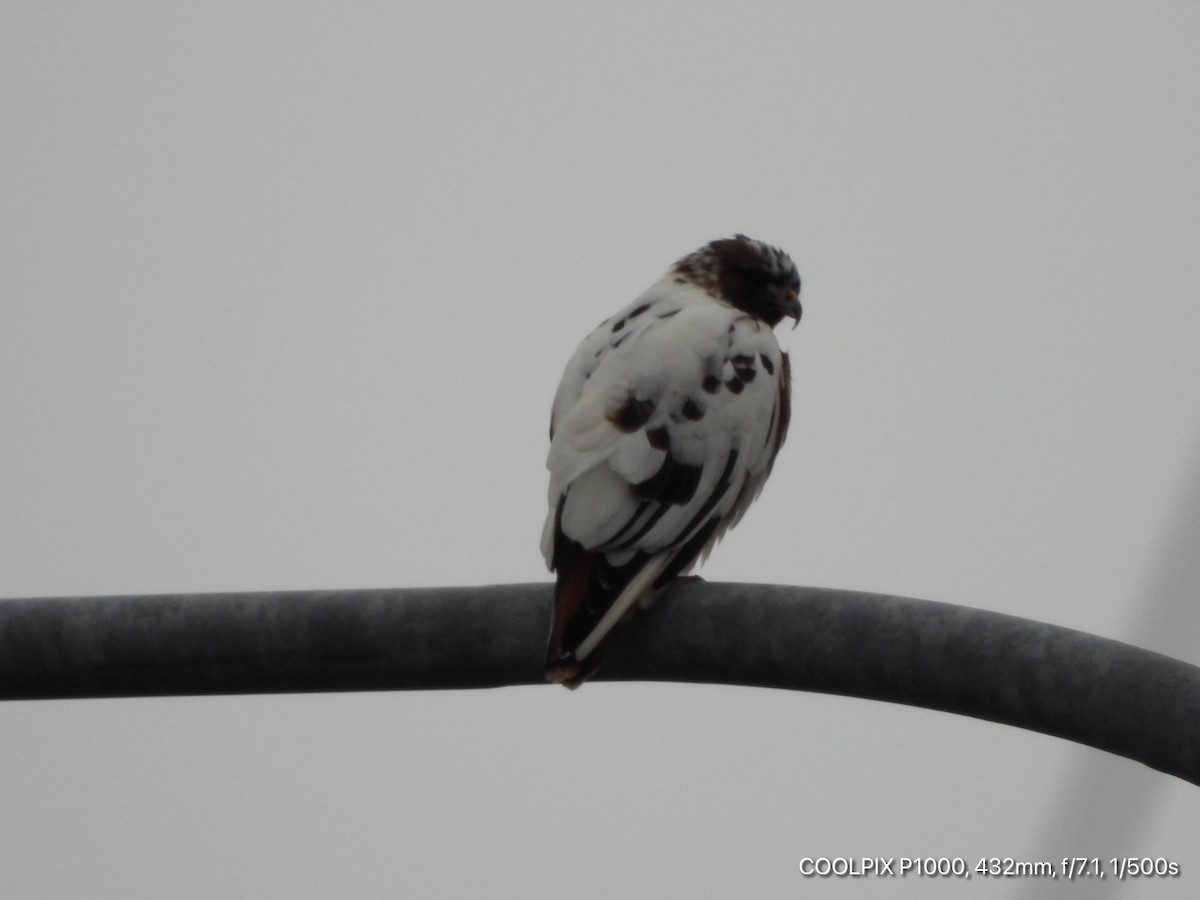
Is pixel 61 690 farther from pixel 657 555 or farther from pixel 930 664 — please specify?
pixel 930 664

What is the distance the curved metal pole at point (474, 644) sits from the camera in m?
2.46

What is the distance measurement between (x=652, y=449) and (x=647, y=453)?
0.03m

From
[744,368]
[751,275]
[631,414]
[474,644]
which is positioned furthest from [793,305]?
[474,644]

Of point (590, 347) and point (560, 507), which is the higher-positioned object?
point (590, 347)

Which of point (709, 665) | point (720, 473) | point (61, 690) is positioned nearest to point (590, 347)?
point (720, 473)

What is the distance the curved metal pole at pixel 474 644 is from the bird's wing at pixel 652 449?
32cm

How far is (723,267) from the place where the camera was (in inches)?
198

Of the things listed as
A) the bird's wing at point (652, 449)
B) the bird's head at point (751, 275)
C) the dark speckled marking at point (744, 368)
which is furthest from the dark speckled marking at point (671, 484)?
the bird's head at point (751, 275)

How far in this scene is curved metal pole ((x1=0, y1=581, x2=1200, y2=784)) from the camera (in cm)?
246

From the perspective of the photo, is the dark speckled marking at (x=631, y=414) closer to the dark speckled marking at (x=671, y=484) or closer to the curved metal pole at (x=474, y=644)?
the dark speckled marking at (x=671, y=484)

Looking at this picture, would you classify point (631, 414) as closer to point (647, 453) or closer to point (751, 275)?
point (647, 453)

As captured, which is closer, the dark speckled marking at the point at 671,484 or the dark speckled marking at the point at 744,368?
the dark speckled marking at the point at 671,484

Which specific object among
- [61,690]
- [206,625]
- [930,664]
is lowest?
[61,690]

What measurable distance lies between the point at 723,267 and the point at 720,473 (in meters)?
1.33
